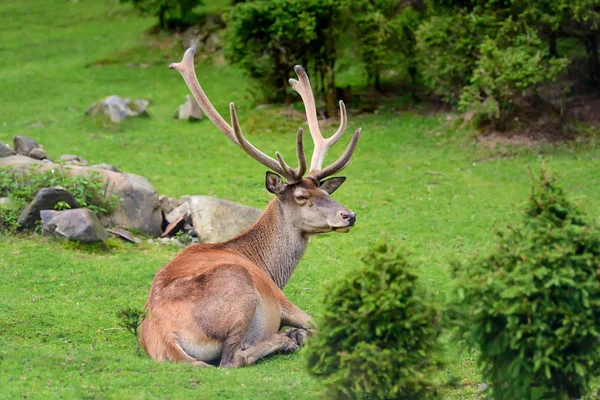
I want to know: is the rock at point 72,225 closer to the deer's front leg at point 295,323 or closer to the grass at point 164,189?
the grass at point 164,189

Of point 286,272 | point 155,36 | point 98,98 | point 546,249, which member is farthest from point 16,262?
point 155,36

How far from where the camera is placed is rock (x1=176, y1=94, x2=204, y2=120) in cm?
2167

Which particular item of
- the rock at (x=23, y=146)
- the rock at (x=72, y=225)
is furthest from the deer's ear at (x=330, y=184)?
the rock at (x=23, y=146)

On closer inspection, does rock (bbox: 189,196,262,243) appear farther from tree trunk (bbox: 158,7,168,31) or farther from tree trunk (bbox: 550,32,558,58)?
tree trunk (bbox: 158,7,168,31)

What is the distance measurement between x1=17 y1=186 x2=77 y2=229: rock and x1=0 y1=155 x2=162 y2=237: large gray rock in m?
0.86

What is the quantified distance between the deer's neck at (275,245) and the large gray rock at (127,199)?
3.80 m

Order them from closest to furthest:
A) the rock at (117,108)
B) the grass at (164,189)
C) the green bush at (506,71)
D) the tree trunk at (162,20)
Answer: the grass at (164,189)
the green bush at (506,71)
the rock at (117,108)
the tree trunk at (162,20)

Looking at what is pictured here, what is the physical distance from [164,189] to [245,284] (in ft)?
26.3

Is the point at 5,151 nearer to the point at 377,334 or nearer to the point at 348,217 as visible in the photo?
the point at 348,217

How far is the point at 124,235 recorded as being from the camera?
12.4 meters

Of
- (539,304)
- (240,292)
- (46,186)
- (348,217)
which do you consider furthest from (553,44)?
(539,304)

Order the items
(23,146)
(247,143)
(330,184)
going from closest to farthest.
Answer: (247,143), (330,184), (23,146)

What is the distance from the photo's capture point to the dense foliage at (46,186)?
12.1 meters

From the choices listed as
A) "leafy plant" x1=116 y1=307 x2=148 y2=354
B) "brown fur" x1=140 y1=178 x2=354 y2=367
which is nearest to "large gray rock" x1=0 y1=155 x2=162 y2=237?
"brown fur" x1=140 y1=178 x2=354 y2=367
